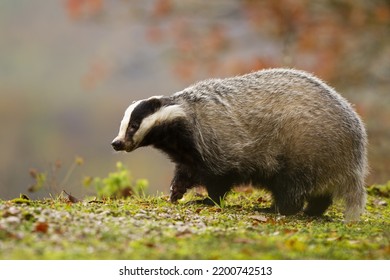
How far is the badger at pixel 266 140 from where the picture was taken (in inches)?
281

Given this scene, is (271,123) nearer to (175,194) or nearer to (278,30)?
(175,194)

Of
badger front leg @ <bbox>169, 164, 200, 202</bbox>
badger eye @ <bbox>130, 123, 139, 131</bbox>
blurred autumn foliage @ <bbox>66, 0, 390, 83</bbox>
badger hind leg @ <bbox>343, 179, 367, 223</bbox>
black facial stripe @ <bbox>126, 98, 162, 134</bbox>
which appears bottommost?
badger hind leg @ <bbox>343, 179, 367, 223</bbox>

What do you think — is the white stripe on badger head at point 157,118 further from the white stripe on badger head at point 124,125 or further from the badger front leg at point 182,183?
the badger front leg at point 182,183

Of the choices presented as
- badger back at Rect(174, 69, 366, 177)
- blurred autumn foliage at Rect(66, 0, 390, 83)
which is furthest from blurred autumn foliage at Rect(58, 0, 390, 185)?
badger back at Rect(174, 69, 366, 177)

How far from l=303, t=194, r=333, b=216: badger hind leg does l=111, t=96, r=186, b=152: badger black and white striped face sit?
5.33ft

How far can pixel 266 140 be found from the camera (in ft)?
24.1

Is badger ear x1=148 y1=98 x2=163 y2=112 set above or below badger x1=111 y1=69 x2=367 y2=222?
above

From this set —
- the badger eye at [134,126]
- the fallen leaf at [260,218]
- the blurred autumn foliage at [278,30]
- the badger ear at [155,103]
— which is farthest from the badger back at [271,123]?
the blurred autumn foliage at [278,30]

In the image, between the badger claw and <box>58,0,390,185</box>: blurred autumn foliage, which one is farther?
<box>58,0,390,185</box>: blurred autumn foliage

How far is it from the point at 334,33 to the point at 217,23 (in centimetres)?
226

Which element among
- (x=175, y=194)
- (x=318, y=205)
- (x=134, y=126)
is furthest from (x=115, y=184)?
(x=318, y=205)

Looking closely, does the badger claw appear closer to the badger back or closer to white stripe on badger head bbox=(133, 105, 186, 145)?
the badger back

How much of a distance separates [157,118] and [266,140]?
3.80ft

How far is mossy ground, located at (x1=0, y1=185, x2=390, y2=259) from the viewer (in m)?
4.70
